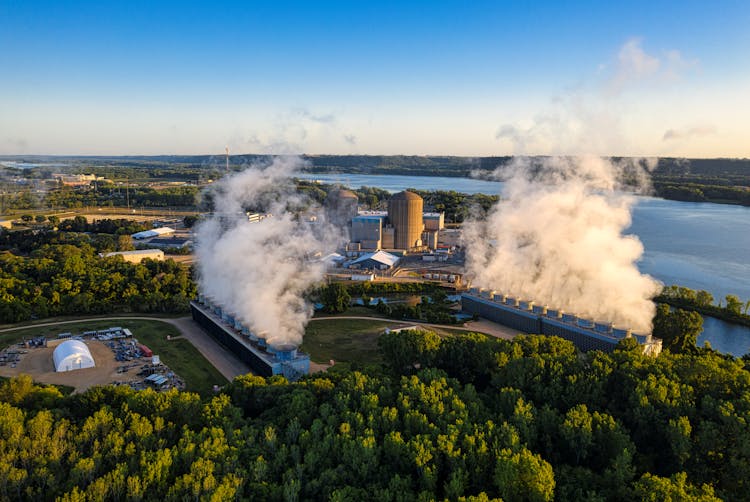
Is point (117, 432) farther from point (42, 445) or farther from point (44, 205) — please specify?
point (44, 205)

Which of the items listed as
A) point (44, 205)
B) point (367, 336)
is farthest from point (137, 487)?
point (44, 205)

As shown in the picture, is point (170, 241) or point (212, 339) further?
point (170, 241)

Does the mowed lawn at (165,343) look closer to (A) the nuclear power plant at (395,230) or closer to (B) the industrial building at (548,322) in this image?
(B) the industrial building at (548,322)

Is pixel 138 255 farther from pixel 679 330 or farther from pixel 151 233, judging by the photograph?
pixel 679 330

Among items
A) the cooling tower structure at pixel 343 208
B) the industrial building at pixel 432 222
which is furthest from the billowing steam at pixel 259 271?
the industrial building at pixel 432 222

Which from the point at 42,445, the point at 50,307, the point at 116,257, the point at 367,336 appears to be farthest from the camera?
the point at 116,257

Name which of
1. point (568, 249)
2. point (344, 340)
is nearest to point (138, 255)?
point (344, 340)

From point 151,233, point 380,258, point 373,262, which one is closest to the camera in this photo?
point 373,262
